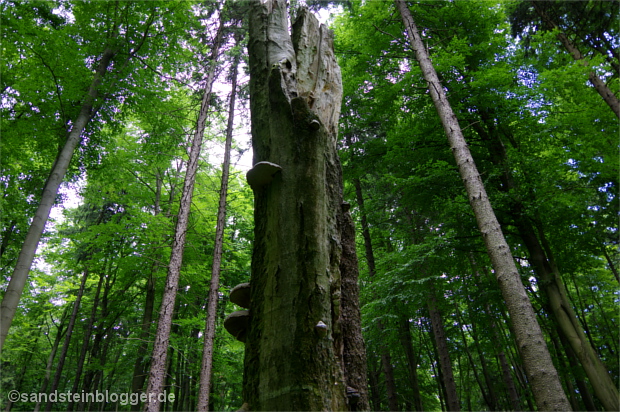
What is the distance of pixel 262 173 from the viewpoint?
1.88m

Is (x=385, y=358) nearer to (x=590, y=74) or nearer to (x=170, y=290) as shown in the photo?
(x=170, y=290)

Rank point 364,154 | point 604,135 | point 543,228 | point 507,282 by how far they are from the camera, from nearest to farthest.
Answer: point 507,282 → point 604,135 → point 543,228 → point 364,154

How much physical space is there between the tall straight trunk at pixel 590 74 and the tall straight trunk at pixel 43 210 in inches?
470

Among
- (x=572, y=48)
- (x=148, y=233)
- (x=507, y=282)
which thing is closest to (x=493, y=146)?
(x=507, y=282)

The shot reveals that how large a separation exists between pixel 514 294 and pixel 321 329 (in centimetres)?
485

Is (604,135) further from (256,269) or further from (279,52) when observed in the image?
(256,269)

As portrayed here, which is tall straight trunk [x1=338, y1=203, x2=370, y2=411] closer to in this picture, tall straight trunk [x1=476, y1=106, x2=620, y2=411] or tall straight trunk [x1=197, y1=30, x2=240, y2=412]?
tall straight trunk [x1=476, y1=106, x2=620, y2=411]

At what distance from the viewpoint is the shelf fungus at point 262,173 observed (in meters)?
1.86

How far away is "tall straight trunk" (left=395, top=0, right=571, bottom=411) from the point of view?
16.0 feet

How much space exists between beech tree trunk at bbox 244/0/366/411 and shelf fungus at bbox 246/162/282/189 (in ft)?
0.04

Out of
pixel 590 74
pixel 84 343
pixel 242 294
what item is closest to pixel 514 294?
pixel 242 294

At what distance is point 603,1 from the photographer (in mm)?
11789

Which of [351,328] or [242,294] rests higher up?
[242,294]

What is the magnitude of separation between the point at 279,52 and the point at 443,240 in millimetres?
7174
